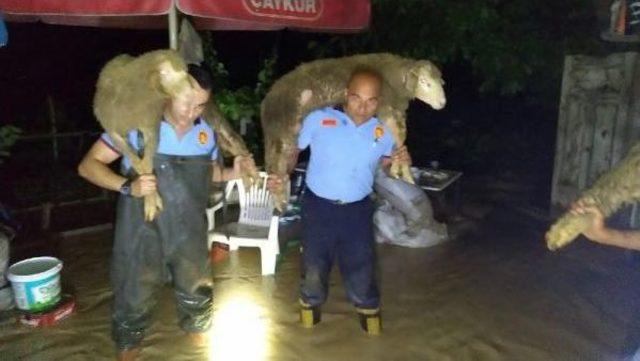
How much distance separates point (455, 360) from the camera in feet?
11.4

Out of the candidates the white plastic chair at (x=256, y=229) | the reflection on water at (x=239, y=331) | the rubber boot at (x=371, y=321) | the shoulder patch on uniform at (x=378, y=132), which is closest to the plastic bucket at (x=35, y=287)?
the reflection on water at (x=239, y=331)

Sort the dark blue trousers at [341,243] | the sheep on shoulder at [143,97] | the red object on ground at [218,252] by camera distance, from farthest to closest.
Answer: the red object on ground at [218,252] → the dark blue trousers at [341,243] → the sheep on shoulder at [143,97]

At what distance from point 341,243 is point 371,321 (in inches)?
24.8

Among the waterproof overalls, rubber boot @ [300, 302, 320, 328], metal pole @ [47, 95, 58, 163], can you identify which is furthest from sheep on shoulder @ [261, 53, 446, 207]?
metal pole @ [47, 95, 58, 163]

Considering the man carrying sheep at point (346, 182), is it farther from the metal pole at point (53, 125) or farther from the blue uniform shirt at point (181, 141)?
the metal pole at point (53, 125)

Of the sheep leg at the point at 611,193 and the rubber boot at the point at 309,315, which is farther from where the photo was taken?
the rubber boot at the point at 309,315

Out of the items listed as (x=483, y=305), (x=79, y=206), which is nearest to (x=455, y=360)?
(x=483, y=305)

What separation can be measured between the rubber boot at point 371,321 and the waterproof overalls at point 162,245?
1.16 metres

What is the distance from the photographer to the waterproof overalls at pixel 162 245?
288 cm

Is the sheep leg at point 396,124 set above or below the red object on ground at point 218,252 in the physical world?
above

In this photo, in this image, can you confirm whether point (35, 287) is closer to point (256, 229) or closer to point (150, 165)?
point (150, 165)

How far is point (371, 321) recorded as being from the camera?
3709 mm

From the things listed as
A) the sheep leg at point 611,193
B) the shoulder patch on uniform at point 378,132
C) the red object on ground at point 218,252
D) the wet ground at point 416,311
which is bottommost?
the wet ground at point 416,311

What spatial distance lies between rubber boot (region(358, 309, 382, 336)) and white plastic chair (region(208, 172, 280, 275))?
1225mm
